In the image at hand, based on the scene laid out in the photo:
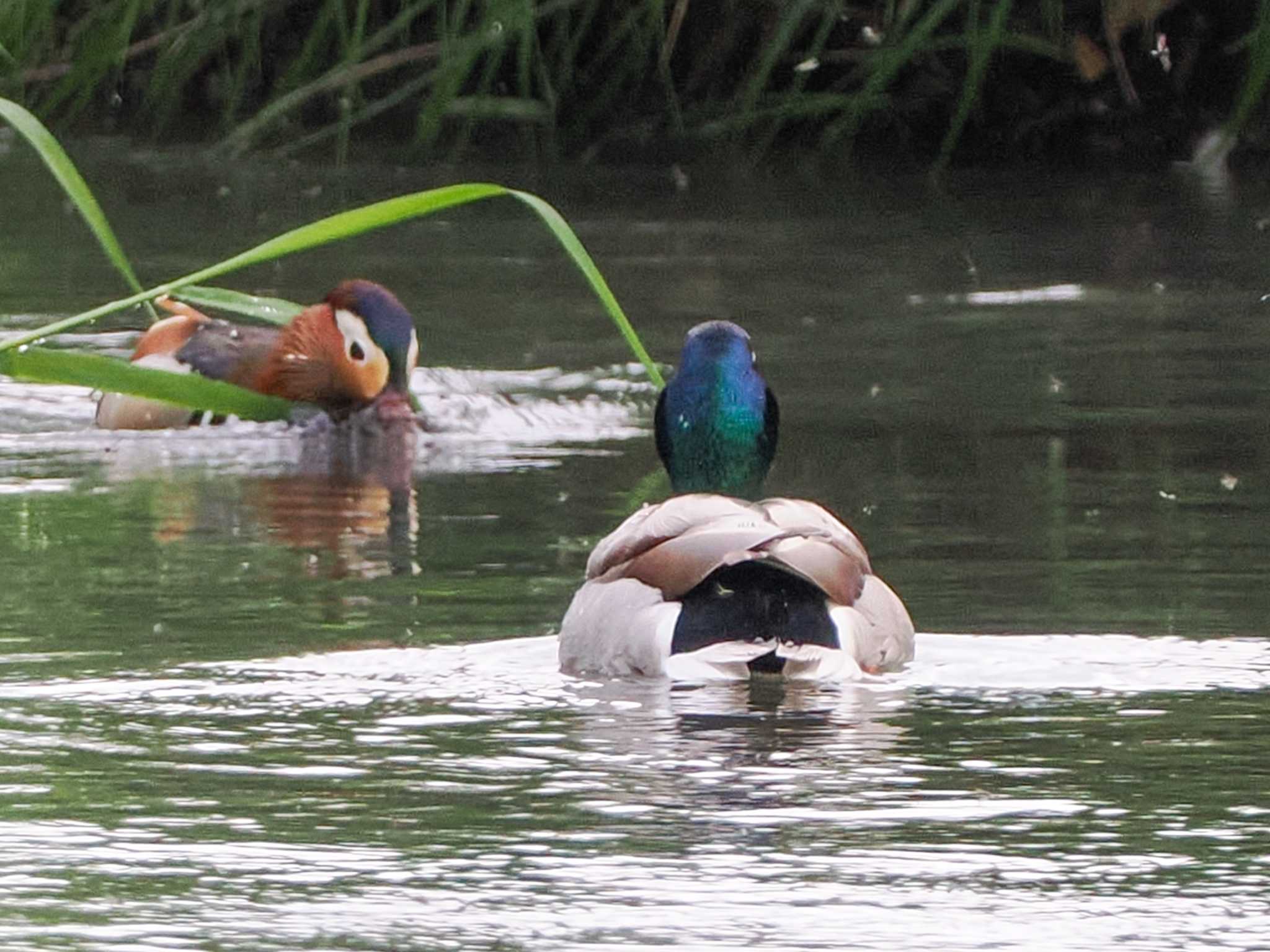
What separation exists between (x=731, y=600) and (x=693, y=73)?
12604 mm

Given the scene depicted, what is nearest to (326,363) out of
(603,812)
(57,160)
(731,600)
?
(57,160)

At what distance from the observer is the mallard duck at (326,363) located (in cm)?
964

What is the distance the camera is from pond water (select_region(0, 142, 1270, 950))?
14.7 feet

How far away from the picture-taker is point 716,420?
688 cm

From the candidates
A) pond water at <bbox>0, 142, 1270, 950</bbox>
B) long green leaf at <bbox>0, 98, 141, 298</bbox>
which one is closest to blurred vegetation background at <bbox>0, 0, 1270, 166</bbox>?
pond water at <bbox>0, 142, 1270, 950</bbox>

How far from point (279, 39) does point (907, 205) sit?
4702 mm

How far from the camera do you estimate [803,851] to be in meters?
4.71

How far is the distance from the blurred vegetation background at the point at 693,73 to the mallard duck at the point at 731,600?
954 centimetres

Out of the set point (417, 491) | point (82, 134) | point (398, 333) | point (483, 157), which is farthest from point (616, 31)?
point (417, 491)

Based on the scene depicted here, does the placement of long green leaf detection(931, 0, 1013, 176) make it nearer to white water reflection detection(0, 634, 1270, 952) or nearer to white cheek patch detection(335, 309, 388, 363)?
white cheek patch detection(335, 309, 388, 363)

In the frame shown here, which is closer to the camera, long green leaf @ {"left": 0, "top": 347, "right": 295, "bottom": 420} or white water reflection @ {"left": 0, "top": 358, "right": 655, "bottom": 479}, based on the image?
long green leaf @ {"left": 0, "top": 347, "right": 295, "bottom": 420}

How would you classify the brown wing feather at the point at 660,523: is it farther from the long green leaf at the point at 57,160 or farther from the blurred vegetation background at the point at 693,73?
the blurred vegetation background at the point at 693,73

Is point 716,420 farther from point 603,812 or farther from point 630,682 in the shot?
point 603,812

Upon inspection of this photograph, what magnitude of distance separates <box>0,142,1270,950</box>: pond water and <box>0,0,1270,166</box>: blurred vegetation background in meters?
3.86
